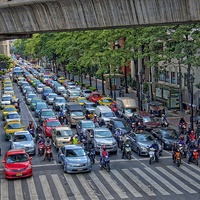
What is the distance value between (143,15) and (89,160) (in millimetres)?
10162

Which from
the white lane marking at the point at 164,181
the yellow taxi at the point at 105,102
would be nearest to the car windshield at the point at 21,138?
the white lane marking at the point at 164,181

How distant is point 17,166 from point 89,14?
30.9 ft

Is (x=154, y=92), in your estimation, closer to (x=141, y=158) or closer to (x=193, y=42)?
(x=193, y=42)

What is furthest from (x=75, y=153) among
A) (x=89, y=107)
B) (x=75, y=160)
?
(x=89, y=107)

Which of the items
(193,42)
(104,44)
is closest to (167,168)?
(193,42)

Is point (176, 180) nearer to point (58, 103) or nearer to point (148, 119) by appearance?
point (148, 119)

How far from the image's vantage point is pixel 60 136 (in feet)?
113

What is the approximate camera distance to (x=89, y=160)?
2777cm

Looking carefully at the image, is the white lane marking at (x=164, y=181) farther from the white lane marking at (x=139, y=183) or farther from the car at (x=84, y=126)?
the car at (x=84, y=126)

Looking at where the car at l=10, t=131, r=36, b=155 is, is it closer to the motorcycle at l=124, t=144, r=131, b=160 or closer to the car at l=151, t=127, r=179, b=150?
the motorcycle at l=124, t=144, r=131, b=160

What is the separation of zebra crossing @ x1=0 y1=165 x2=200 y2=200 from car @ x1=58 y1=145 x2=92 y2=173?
333mm

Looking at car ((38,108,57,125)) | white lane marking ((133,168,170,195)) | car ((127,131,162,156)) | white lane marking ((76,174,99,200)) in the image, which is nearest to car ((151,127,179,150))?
car ((127,131,162,156))

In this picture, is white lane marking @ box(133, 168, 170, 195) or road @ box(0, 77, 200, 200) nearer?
road @ box(0, 77, 200, 200)

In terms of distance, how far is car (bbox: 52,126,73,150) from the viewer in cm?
3403
